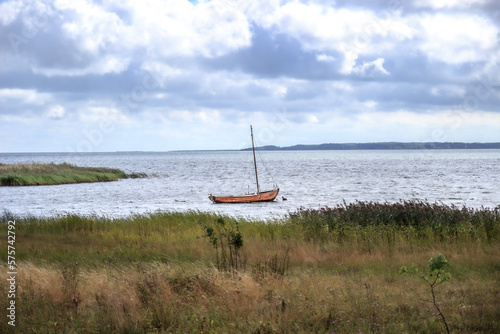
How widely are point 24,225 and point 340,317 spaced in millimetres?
18179

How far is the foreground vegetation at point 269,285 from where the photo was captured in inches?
312

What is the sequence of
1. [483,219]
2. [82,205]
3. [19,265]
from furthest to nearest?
[82,205], [483,219], [19,265]

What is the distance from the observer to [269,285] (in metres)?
9.85

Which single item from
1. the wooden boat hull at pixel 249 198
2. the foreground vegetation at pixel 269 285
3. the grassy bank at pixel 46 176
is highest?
the grassy bank at pixel 46 176

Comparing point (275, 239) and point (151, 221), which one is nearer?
point (275, 239)

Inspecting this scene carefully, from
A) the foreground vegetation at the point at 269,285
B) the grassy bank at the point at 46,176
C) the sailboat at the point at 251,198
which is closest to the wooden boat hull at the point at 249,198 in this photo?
the sailboat at the point at 251,198

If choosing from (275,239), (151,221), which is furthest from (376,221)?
(151,221)

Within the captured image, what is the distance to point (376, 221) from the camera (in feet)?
66.0

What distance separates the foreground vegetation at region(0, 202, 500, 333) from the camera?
7.92 m

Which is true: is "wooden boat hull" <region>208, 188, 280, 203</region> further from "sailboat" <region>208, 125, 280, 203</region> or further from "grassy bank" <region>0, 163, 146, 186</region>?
"grassy bank" <region>0, 163, 146, 186</region>

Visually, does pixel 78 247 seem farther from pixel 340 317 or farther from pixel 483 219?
pixel 483 219

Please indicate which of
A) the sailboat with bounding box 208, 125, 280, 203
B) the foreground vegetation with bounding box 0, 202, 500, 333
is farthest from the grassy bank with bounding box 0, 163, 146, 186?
the foreground vegetation with bounding box 0, 202, 500, 333

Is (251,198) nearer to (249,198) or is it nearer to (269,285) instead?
(249,198)

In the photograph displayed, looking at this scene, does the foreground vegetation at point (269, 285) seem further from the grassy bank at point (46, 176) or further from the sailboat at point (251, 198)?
the grassy bank at point (46, 176)
